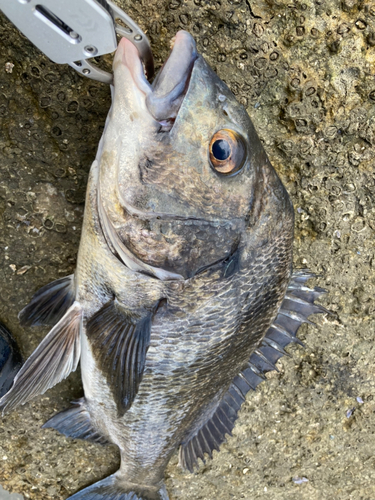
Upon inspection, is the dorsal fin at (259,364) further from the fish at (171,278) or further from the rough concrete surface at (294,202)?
the rough concrete surface at (294,202)

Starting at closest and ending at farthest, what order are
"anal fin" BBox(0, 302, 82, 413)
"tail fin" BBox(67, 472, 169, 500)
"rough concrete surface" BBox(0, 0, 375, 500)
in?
"anal fin" BBox(0, 302, 82, 413) → "rough concrete surface" BBox(0, 0, 375, 500) → "tail fin" BBox(67, 472, 169, 500)

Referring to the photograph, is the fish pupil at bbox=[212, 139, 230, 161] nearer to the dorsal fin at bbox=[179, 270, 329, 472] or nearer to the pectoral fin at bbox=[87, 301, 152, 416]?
the pectoral fin at bbox=[87, 301, 152, 416]

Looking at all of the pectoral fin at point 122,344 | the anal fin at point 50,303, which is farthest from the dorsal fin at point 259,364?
the anal fin at point 50,303

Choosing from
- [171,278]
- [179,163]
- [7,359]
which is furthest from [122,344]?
[7,359]

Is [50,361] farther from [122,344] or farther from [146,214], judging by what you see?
[146,214]

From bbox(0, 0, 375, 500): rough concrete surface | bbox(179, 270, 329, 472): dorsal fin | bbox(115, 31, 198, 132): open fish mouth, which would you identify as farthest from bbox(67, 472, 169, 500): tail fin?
bbox(115, 31, 198, 132): open fish mouth

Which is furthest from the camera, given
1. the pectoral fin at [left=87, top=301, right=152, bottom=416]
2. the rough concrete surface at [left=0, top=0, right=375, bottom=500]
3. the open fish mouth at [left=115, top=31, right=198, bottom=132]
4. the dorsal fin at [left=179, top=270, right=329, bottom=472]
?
the dorsal fin at [left=179, top=270, right=329, bottom=472]

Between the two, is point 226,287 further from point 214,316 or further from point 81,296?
point 81,296

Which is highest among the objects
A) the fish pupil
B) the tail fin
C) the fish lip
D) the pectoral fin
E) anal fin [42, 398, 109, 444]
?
the fish pupil
